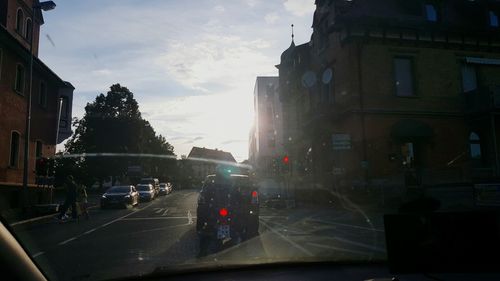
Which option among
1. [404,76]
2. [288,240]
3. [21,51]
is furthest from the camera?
[404,76]

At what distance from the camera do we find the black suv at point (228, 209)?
10039mm

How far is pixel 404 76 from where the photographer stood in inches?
942

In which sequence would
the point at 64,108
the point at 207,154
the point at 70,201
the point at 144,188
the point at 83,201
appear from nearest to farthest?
the point at 70,201, the point at 83,201, the point at 64,108, the point at 144,188, the point at 207,154

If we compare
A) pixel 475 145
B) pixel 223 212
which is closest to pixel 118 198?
pixel 223 212

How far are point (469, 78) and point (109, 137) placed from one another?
45.6 m

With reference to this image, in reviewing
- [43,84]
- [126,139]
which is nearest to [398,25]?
[43,84]

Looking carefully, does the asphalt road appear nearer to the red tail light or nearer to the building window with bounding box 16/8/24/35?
the red tail light

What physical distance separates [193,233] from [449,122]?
1846 centimetres

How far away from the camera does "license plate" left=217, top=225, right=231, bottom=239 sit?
30.5 ft

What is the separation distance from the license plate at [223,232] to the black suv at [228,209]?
0.17ft

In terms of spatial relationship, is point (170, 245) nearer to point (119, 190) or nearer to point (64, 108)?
point (119, 190)

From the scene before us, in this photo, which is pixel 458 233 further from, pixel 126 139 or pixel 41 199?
pixel 126 139

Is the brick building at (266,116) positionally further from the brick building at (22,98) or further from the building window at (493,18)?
the brick building at (22,98)

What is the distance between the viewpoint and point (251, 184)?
11156mm
